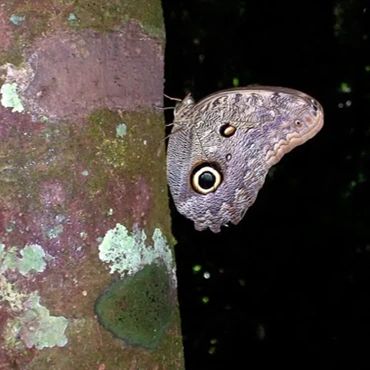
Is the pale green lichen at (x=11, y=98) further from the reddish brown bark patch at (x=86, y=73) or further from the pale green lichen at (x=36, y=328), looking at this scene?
the pale green lichen at (x=36, y=328)

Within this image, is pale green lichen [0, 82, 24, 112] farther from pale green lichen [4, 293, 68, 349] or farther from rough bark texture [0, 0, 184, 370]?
pale green lichen [4, 293, 68, 349]

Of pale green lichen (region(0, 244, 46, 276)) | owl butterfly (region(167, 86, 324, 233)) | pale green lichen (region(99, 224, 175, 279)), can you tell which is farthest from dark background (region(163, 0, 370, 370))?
pale green lichen (region(0, 244, 46, 276))

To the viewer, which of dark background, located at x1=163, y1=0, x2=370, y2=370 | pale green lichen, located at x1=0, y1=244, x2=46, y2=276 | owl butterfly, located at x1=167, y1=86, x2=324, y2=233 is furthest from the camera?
dark background, located at x1=163, y1=0, x2=370, y2=370

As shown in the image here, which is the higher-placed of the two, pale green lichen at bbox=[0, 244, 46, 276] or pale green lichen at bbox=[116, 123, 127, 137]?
pale green lichen at bbox=[116, 123, 127, 137]

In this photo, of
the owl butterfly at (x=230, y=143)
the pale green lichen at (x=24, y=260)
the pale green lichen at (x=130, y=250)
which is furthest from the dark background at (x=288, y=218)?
the pale green lichen at (x=24, y=260)

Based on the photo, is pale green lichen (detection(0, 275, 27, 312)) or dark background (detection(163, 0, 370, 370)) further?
dark background (detection(163, 0, 370, 370))

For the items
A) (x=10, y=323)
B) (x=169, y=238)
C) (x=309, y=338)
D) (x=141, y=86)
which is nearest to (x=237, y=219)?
(x=169, y=238)
